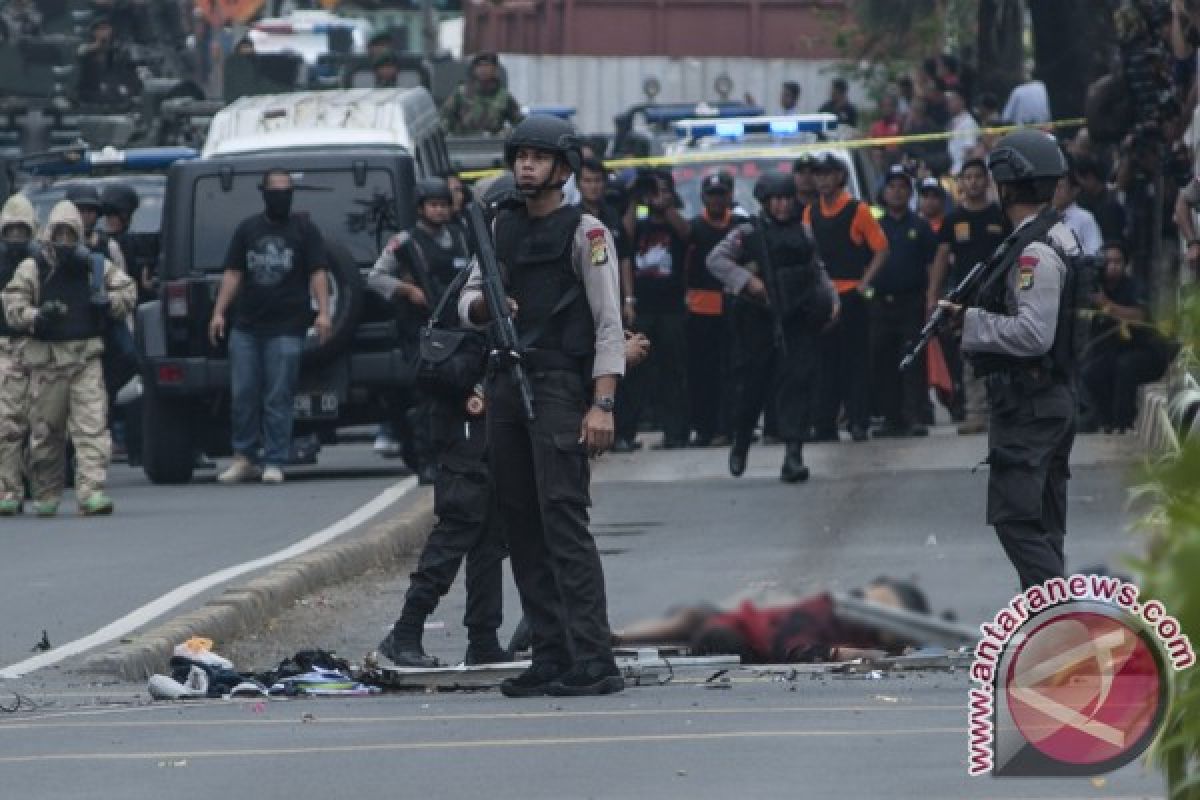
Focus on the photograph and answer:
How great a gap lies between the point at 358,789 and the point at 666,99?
43631 mm

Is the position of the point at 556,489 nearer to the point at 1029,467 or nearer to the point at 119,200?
the point at 1029,467

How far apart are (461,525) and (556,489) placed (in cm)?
139

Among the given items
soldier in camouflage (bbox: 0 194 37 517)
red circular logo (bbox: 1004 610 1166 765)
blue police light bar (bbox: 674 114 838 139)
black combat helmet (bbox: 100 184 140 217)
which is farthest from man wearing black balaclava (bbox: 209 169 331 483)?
red circular logo (bbox: 1004 610 1166 765)

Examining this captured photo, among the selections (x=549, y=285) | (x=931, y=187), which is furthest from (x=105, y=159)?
(x=549, y=285)

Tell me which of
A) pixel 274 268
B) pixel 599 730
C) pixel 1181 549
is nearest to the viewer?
pixel 1181 549

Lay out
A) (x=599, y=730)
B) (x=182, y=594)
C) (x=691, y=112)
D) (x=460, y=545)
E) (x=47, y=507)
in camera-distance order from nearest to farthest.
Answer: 1. (x=599, y=730)
2. (x=460, y=545)
3. (x=182, y=594)
4. (x=47, y=507)
5. (x=691, y=112)

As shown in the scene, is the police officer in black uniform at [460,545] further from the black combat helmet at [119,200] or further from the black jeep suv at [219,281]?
the black combat helmet at [119,200]

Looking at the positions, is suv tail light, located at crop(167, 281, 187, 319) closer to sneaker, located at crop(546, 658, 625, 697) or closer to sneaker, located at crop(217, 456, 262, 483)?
sneaker, located at crop(217, 456, 262, 483)

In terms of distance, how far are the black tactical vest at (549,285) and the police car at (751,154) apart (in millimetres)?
13874

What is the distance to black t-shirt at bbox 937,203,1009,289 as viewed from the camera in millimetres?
21484

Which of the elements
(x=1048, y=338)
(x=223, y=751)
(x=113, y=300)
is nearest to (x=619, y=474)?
(x=113, y=300)

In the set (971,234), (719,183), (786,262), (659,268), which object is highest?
(719,183)

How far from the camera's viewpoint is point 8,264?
1856cm

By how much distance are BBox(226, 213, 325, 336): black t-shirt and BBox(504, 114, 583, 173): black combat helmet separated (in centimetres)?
1064
